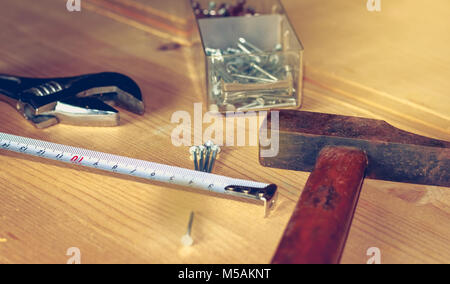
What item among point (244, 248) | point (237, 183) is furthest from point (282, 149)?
point (244, 248)

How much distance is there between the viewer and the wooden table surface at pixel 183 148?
762 millimetres

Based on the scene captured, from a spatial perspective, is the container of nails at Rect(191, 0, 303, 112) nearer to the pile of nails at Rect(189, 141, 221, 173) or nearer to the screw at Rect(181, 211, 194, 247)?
the pile of nails at Rect(189, 141, 221, 173)

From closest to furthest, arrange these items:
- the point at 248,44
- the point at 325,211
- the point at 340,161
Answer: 1. the point at 325,211
2. the point at 340,161
3. the point at 248,44

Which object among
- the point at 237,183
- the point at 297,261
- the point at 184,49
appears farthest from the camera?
the point at 184,49

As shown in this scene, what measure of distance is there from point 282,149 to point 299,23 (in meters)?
0.69

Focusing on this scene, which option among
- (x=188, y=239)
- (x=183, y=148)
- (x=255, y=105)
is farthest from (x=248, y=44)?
(x=188, y=239)

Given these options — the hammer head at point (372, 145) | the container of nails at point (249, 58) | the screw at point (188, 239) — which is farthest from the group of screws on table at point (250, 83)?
the screw at point (188, 239)

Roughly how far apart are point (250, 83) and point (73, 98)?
39 cm

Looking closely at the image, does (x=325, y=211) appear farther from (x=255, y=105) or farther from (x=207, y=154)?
(x=255, y=105)

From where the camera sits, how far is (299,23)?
1433 mm

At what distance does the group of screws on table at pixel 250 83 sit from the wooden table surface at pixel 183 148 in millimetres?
74

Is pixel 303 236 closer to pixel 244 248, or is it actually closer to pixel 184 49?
pixel 244 248

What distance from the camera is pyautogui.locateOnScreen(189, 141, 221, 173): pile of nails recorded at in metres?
0.91

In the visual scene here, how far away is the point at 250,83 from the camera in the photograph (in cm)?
108
